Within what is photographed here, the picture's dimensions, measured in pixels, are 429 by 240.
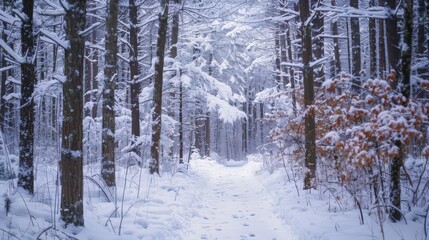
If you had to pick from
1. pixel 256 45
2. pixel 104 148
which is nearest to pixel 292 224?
pixel 104 148

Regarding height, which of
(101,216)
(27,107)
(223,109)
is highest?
(223,109)

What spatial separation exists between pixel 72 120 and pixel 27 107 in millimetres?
2404

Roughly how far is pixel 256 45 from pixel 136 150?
45.2ft

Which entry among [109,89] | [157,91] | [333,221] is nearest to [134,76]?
[157,91]

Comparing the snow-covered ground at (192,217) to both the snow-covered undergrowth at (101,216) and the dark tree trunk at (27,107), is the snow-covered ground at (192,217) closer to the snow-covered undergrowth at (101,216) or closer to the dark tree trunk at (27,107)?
the snow-covered undergrowth at (101,216)

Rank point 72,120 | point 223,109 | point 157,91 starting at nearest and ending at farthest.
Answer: point 72,120, point 157,91, point 223,109

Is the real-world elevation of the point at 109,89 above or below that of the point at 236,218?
above

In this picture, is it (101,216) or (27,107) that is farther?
(27,107)

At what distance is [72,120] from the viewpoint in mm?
4461

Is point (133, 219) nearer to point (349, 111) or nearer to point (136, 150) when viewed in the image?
point (349, 111)

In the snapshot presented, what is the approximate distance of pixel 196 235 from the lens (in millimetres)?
5824

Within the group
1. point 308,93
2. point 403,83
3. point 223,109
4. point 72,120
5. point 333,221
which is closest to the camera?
point 72,120

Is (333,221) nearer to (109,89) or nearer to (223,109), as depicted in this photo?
(109,89)

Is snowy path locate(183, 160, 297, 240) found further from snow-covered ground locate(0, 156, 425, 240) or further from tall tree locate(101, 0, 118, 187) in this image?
tall tree locate(101, 0, 118, 187)
